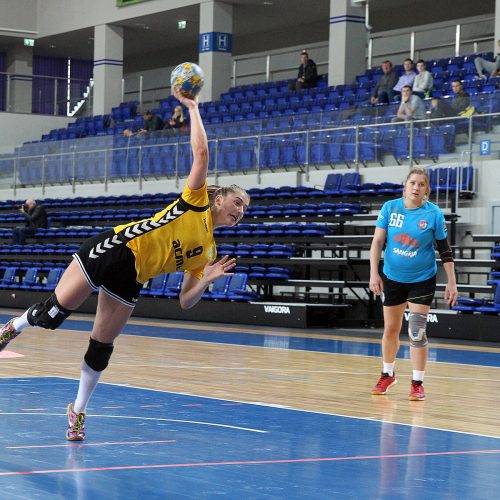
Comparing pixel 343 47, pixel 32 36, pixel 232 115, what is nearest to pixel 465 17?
pixel 343 47

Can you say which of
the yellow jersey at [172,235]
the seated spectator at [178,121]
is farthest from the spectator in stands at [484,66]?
the yellow jersey at [172,235]

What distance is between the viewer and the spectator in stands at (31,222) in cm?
2583

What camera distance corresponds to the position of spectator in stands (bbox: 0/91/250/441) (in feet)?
18.9

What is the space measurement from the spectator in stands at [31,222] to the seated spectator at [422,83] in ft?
31.2

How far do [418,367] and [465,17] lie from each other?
2309 centimetres

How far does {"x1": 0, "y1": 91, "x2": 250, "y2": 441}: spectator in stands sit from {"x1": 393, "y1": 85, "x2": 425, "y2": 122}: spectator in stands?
14117 millimetres

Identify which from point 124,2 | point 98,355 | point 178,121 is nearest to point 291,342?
point 98,355

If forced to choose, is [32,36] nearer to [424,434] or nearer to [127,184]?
[127,184]

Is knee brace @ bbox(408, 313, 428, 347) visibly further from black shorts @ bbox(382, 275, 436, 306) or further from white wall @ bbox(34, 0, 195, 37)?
white wall @ bbox(34, 0, 195, 37)

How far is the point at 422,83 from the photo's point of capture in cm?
2211

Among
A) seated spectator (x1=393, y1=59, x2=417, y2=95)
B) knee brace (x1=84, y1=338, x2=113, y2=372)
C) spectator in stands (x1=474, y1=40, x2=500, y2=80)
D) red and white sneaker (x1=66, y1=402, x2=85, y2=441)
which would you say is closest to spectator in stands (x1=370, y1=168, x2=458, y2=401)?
knee brace (x1=84, y1=338, x2=113, y2=372)

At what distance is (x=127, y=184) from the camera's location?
1033 inches

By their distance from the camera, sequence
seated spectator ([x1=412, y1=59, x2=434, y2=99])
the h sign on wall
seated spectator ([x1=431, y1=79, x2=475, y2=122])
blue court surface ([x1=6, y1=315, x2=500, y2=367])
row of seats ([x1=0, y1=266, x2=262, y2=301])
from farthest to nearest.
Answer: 1. the h sign on wall
2. seated spectator ([x1=412, y1=59, x2=434, y2=99])
3. row of seats ([x1=0, y1=266, x2=262, y2=301])
4. seated spectator ([x1=431, y1=79, x2=475, y2=122])
5. blue court surface ([x1=6, y1=315, x2=500, y2=367])

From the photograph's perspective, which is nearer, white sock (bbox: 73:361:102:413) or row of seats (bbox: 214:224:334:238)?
white sock (bbox: 73:361:102:413)
